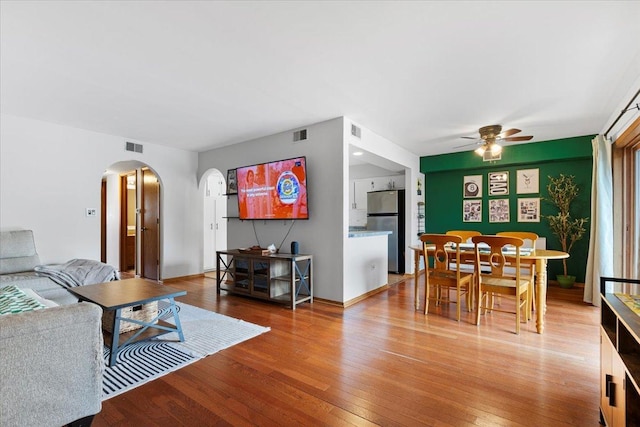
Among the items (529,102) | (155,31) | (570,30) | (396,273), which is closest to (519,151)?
(529,102)

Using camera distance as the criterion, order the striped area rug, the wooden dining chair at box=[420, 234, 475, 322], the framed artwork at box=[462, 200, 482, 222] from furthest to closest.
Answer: the framed artwork at box=[462, 200, 482, 222] → the wooden dining chair at box=[420, 234, 475, 322] → the striped area rug

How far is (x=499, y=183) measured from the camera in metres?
5.62

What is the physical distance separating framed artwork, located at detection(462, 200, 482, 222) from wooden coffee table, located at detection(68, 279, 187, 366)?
17.5ft

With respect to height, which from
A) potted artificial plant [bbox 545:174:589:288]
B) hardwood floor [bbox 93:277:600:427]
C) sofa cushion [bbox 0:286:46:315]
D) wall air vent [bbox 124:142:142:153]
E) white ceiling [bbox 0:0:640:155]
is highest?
white ceiling [bbox 0:0:640:155]

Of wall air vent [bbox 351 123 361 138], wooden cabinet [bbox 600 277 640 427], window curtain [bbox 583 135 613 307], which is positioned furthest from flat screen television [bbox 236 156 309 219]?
window curtain [bbox 583 135 613 307]

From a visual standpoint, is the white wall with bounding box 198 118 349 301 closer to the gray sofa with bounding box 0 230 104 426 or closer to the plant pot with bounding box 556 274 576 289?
the gray sofa with bounding box 0 230 104 426

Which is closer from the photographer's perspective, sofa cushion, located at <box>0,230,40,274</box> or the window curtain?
sofa cushion, located at <box>0,230,40,274</box>

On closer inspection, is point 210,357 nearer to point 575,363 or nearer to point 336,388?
point 336,388

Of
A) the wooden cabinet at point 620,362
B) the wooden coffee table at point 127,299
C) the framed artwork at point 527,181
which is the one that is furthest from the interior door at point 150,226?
the framed artwork at point 527,181

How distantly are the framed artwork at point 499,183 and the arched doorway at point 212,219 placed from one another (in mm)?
5322

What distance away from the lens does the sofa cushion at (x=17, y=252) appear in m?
3.39

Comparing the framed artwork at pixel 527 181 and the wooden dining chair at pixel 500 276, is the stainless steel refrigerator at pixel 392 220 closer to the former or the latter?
the framed artwork at pixel 527 181

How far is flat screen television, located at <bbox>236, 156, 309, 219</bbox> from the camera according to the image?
4121mm

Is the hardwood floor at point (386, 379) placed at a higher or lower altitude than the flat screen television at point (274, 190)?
lower
